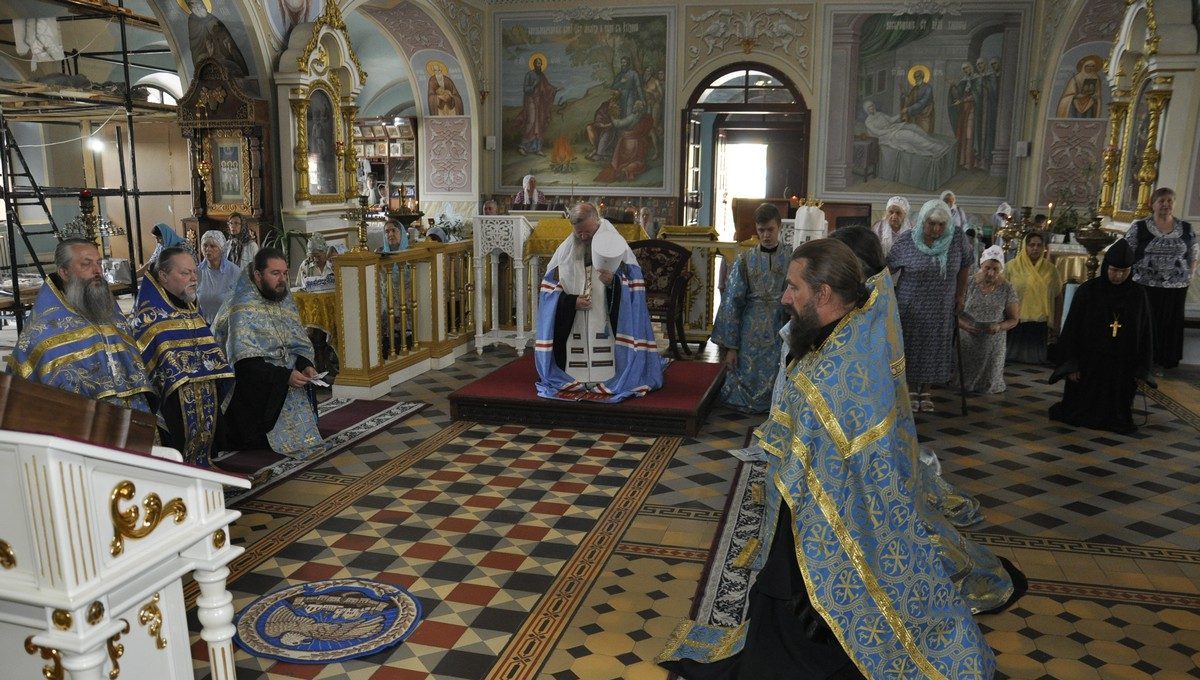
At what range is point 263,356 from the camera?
5855 mm

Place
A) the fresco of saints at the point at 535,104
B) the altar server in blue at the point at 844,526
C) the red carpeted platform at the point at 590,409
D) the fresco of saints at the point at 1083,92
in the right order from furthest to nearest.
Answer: the fresco of saints at the point at 535,104
the fresco of saints at the point at 1083,92
the red carpeted platform at the point at 590,409
the altar server in blue at the point at 844,526

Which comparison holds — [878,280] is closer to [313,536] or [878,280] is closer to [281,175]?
[313,536]

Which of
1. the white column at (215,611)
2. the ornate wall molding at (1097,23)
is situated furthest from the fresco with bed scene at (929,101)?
the white column at (215,611)

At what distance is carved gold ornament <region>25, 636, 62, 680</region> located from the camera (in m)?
2.23

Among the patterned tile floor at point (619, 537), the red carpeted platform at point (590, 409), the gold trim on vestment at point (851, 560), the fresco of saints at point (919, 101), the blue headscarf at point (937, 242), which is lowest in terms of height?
the patterned tile floor at point (619, 537)

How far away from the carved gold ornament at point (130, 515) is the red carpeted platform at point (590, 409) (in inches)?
184

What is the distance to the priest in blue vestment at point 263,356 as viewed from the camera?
5.84 metres

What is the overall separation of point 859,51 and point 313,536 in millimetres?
13311

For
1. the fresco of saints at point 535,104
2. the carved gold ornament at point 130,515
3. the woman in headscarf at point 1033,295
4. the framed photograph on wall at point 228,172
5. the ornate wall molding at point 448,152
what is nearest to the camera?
the carved gold ornament at point 130,515

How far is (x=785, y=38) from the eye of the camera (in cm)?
1534

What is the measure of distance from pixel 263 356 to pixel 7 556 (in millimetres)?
3921

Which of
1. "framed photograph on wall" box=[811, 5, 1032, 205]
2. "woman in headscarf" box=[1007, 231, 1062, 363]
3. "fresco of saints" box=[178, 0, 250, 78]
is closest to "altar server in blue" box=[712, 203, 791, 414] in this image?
"woman in headscarf" box=[1007, 231, 1062, 363]

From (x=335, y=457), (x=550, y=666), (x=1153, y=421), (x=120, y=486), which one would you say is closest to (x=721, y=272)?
(x=1153, y=421)

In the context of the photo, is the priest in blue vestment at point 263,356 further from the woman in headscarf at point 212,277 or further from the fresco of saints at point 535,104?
the fresco of saints at point 535,104
